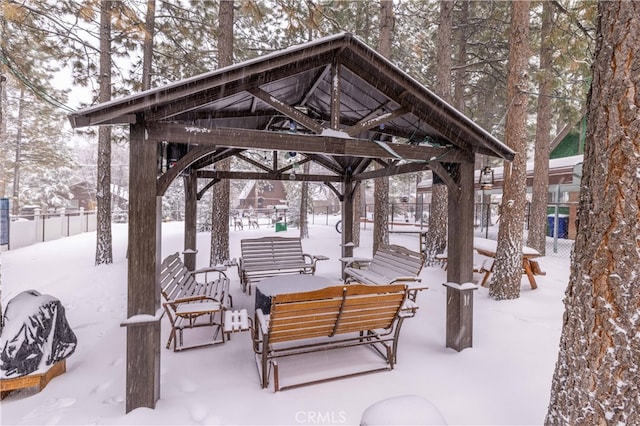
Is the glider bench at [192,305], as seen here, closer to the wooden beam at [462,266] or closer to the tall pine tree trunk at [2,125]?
the tall pine tree trunk at [2,125]

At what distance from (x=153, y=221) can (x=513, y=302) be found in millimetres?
6382

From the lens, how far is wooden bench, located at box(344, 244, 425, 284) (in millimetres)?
5979

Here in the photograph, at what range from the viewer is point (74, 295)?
6.90 m

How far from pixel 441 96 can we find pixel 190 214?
704 centimetres

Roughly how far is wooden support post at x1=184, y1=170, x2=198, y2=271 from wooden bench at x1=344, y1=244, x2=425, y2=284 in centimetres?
345

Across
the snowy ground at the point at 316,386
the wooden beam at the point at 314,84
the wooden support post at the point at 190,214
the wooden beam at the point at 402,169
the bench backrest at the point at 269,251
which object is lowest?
the snowy ground at the point at 316,386

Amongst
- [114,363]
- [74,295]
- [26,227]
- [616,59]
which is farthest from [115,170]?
[616,59]

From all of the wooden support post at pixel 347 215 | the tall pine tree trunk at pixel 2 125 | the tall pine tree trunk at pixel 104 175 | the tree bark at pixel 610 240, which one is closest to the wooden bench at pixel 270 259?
the wooden support post at pixel 347 215

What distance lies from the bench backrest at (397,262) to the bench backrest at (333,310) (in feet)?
7.50

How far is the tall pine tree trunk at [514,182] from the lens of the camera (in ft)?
20.6

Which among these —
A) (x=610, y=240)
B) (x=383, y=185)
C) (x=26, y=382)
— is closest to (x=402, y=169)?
(x=610, y=240)

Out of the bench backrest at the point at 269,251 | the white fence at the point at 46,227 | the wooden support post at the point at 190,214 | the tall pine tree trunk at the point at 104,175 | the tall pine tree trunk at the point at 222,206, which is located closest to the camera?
the wooden support post at the point at 190,214

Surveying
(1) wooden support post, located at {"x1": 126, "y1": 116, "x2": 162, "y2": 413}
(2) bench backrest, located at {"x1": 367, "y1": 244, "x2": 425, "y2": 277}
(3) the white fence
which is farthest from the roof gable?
(3) the white fence

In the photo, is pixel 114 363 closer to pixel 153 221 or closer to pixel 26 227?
pixel 153 221
